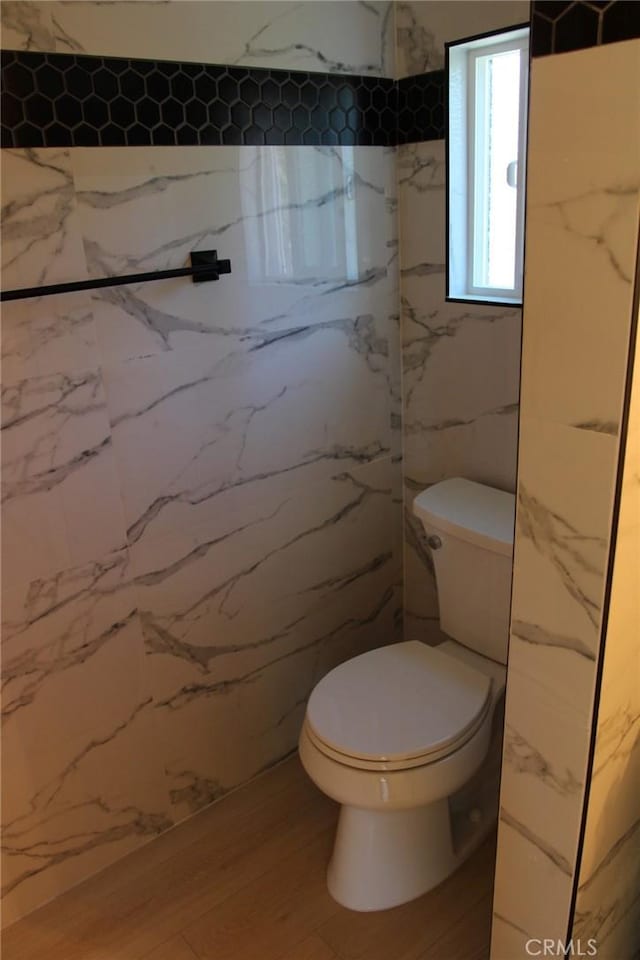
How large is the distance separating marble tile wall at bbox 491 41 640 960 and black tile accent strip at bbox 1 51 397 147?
3.20ft

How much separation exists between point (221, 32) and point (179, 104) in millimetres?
200

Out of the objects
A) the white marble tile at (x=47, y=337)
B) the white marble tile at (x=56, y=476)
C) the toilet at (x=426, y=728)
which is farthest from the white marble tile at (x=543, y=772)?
the white marble tile at (x=47, y=337)

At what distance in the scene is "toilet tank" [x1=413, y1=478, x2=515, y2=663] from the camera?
1.91m

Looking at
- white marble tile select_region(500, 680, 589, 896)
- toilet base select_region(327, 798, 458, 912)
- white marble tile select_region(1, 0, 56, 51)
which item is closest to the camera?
white marble tile select_region(500, 680, 589, 896)

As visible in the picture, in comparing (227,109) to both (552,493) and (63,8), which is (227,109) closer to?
(63,8)

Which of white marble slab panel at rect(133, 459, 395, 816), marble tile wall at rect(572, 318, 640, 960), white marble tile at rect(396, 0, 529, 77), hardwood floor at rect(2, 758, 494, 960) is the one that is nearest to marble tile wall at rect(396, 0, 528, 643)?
white marble tile at rect(396, 0, 529, 77)

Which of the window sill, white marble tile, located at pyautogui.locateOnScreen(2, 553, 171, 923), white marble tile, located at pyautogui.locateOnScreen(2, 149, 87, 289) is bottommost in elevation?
white marble tile, located at pyautogui.locateOnScreen(2, 553, 171, 923)

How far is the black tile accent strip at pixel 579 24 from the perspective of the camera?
898 mm

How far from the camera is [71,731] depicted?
73.7 inches

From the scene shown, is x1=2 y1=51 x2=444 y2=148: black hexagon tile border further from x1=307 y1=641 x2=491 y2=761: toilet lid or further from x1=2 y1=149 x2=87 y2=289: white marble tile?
x1=307 y1=641 x2=491 y2=761: toilet lid

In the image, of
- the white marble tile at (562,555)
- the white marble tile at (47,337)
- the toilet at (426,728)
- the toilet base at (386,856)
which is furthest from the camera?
the toilet base at (386,856)

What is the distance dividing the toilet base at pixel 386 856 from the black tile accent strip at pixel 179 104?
5.30 ft

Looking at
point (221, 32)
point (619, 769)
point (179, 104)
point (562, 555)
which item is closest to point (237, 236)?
point (179, 104)

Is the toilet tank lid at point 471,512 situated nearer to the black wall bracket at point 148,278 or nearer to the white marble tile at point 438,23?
the black wall bracket at point 148,278
